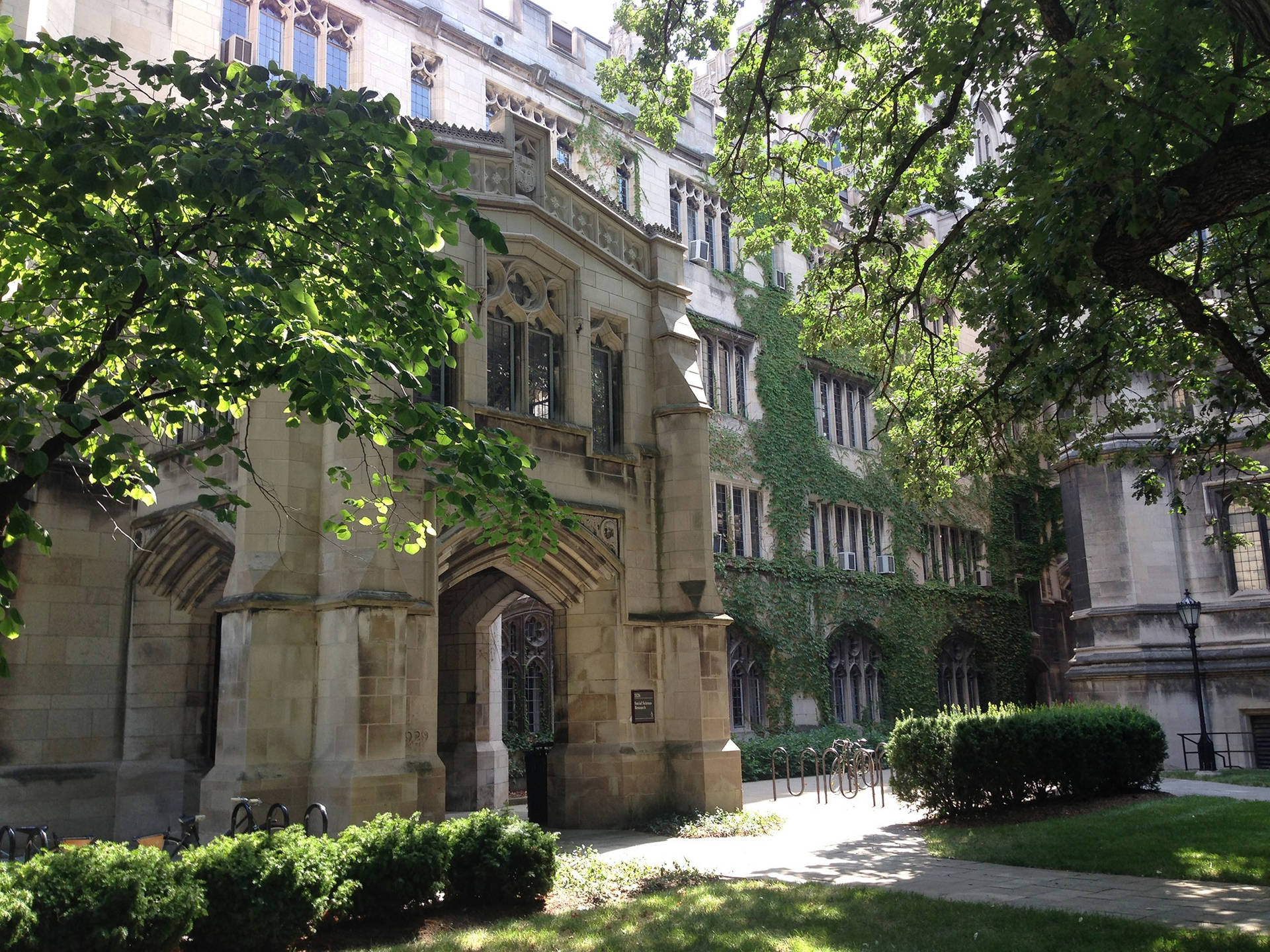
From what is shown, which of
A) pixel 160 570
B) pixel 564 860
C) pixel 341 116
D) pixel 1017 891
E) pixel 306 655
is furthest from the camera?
pixel 160 570

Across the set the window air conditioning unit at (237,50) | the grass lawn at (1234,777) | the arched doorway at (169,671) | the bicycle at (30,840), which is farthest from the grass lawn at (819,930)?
the window air conditioning unit at (237,50)

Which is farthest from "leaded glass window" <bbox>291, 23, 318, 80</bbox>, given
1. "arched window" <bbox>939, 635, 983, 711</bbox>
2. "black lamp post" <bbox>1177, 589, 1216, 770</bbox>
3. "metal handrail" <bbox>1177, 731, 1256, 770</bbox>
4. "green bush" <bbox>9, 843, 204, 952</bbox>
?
"arched window" <bbox>939, 635, 983, 711</bbox>

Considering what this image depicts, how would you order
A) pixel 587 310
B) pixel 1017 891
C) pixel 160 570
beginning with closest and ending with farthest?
pixel 1017 891, pixel 160 570, pixel 587 310

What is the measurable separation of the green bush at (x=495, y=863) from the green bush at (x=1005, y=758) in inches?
271

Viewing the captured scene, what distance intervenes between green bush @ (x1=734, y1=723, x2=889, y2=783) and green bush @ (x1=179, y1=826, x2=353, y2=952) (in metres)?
15.3

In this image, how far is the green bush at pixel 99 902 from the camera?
6758mm

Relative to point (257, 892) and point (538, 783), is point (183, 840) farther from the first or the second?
point (538, 783)

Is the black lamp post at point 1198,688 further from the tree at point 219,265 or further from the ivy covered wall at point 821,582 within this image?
the tree at point 219,265

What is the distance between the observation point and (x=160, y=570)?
15.0 metres

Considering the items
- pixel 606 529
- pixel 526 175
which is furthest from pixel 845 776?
pixel 526 175

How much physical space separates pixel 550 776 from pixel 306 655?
4696 millimetres

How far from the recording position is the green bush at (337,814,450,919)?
8.68m

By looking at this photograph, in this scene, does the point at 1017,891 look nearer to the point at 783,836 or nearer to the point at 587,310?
the point at 783,836

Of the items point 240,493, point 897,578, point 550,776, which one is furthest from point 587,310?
point 897,578
